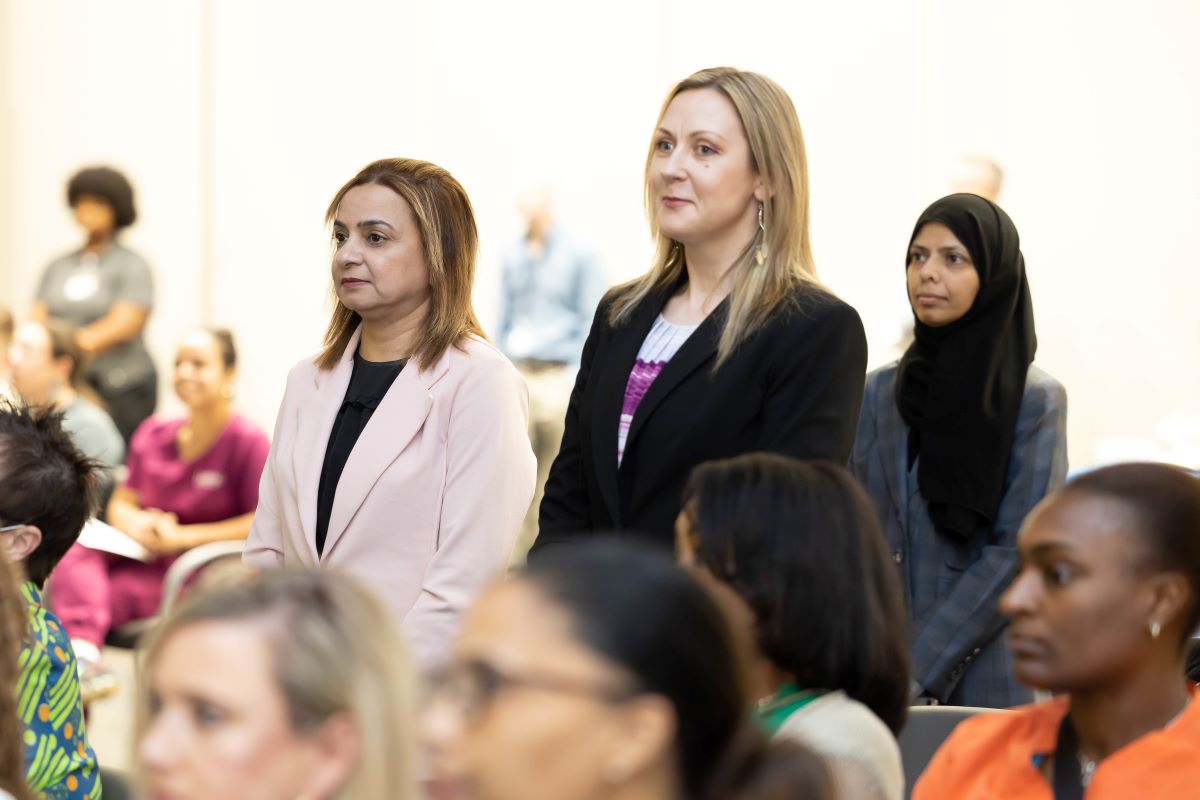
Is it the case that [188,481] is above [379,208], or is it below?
below

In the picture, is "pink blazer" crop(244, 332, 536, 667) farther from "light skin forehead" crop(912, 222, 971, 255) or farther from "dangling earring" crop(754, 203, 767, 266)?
"light skin forehead" crop(912, 222, 971, 255)

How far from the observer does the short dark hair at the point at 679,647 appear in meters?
1.26

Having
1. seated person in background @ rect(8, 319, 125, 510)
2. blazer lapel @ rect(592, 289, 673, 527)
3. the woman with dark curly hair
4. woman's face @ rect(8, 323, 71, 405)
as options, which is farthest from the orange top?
the woman with dark curly hair

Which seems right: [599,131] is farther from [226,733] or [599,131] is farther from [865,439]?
[226,733]

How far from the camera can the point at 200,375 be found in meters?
5.31

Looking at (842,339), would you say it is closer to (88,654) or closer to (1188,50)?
(88,654)

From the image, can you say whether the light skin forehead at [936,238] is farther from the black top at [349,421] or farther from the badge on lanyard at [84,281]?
the badge on lanyard at [84,281]

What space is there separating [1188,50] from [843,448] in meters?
4.81

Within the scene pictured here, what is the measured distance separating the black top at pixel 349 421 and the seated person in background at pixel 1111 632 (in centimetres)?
114

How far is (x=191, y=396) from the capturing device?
5.30 m

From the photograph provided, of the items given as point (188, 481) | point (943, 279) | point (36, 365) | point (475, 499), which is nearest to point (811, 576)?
point (475, 499)

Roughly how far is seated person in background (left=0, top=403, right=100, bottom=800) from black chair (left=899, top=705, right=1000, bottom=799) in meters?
1.17

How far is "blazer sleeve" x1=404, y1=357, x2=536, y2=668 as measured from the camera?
2.49m

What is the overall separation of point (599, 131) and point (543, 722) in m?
7.01
